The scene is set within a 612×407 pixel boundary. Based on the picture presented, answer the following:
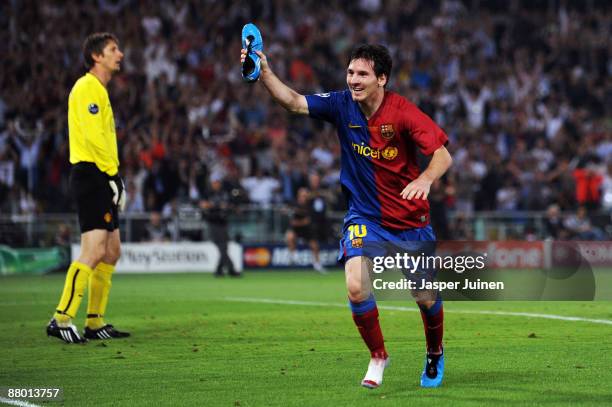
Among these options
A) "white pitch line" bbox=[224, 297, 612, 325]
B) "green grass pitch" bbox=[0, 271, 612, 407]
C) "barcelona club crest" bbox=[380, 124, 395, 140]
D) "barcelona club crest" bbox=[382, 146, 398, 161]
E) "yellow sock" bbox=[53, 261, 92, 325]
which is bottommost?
"white pitch line" bbox=[224, 297, 612, 325]

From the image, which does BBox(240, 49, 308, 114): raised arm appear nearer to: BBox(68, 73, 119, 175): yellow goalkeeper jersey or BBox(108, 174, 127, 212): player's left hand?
BBox(68, 73, 119, 175): yellow goalkeeper jersey

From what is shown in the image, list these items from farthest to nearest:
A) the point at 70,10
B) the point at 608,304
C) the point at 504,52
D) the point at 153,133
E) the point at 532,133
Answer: the point at 504,52 < the point at 532,133 < the point at 70,10 < the point at 153,133 < the point at 608,304

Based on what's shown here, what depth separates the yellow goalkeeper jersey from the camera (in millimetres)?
10375

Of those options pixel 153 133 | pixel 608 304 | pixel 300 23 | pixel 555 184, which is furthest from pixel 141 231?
pixel 608 304

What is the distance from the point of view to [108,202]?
34.6 feet

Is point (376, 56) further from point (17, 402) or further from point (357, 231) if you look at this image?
point (17, 402)

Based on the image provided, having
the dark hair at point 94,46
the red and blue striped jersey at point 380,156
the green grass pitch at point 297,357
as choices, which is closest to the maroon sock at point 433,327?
the green grass pitch at point 297,357

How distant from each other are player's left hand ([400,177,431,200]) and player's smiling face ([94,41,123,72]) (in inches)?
182

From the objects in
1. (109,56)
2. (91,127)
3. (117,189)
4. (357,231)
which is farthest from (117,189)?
(357,231)

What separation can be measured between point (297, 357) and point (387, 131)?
251 cm

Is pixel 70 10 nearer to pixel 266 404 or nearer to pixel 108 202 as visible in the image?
pixel 108 202

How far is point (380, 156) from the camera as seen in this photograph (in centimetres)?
741

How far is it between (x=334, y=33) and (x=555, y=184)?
741 centimetres

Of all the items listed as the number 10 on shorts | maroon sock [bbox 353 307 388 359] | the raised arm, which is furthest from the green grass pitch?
the raised arm
